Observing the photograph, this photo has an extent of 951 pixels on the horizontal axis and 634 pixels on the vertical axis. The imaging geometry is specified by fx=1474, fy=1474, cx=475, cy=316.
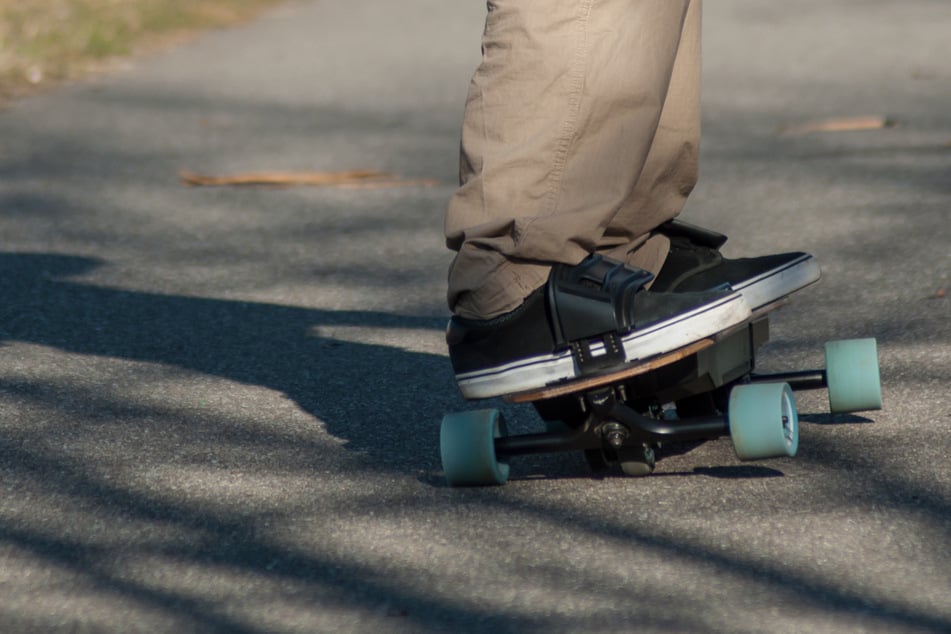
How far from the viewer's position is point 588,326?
2.32m

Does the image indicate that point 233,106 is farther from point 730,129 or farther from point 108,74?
point 730,129

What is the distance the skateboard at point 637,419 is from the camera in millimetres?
2287

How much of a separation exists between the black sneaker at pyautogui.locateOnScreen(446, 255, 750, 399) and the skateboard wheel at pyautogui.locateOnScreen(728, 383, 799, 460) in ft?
0.39

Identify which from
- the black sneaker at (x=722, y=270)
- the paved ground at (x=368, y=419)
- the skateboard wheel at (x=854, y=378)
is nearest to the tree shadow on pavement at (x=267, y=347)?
the paved ground at (x=368, y=419)

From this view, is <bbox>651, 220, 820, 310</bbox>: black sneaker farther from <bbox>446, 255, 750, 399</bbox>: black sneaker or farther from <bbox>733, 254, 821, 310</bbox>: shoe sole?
<bbox>446, 255, 750, 399</bbox>: black sneaker

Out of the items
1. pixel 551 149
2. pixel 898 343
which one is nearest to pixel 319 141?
pixel 898 343

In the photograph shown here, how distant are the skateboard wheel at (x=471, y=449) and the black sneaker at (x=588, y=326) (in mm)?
46

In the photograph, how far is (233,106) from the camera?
6.78 metres

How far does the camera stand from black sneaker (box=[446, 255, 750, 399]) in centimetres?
231

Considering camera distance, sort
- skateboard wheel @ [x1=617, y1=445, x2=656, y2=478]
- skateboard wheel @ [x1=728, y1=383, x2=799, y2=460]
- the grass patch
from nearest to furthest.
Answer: skateboard wheel @ [x1=728, y1=383, x2=799, y2=460]
skateboard wheel @ [x1=617, y1=445, x2=656, y2=478]
the grass patch

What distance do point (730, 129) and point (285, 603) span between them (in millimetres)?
4205

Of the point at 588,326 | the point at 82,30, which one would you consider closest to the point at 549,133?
the point at 588,326

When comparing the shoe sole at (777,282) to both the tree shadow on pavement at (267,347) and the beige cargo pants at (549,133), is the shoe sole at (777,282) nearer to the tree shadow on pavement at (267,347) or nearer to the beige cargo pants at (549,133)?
the beige cargo pants at (549,133)

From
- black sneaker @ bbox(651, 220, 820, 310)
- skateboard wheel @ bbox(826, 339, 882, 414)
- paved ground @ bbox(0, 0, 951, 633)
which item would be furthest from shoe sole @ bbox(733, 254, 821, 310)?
paved ground @ bbox(0, 0, 951, 633)
